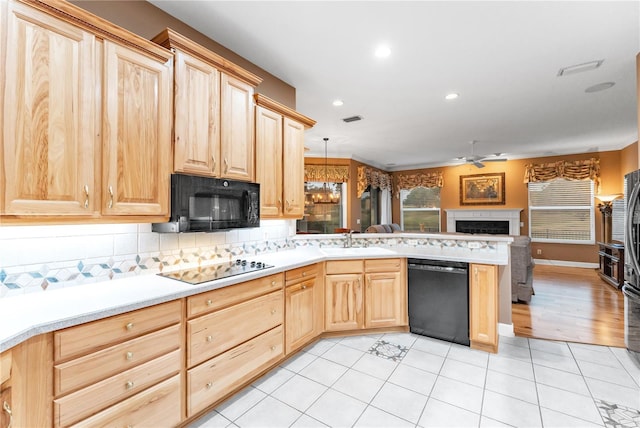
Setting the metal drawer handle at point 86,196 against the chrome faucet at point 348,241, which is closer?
the metal drawer handle at point 86,196

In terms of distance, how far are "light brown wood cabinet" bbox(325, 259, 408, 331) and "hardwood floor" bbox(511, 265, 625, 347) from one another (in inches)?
57.5

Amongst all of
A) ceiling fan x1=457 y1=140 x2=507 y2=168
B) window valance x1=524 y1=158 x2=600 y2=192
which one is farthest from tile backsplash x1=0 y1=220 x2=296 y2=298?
window valance x1=524 y1=158 x2=600 y2=192

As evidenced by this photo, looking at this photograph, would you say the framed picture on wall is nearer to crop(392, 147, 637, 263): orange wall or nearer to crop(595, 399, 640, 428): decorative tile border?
crop(392, 147, 637, 263): orange wall

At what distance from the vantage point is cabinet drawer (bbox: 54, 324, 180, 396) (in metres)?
1.28

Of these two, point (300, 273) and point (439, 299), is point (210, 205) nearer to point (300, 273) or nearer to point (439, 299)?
point (300, 273)

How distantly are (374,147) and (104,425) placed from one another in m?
6.17

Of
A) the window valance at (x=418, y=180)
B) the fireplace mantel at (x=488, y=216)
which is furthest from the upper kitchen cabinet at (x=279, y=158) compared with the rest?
the fireplace mantel at (x=488, y=216)

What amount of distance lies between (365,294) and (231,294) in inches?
62.0

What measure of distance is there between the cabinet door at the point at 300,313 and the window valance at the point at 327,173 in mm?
4411

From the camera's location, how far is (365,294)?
3.09m

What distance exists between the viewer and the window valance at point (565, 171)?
647cm

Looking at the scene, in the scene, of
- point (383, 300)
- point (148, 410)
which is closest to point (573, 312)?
point (383, 300)

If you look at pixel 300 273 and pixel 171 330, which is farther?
pixel 300 273

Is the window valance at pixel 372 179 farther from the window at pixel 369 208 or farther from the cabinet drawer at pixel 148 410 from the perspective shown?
the cabinet drawer at pixel 148 410
